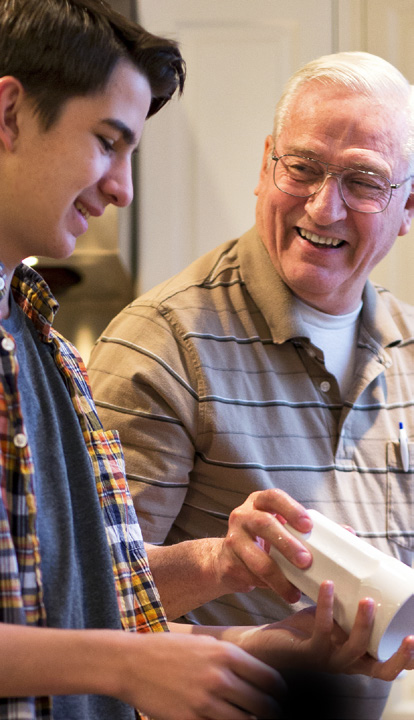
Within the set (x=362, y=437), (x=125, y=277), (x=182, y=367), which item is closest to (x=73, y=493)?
(x=182, y=367)

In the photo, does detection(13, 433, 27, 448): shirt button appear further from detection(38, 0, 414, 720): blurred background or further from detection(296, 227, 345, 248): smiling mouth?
detection(38, 0, 414, 720): blurred background

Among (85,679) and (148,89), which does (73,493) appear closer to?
(85,679)

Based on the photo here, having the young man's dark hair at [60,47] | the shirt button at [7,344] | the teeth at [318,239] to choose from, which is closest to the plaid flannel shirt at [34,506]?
the shirt button at [7,344]

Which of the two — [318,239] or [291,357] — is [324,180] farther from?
[291,357]

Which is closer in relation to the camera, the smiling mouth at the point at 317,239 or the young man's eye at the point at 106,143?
the young man's eye at the point at 106,143

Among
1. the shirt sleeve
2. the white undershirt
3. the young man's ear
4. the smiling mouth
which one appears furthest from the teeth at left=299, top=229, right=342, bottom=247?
the young man's ear

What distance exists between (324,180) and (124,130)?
621mm

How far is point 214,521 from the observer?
1.27 m

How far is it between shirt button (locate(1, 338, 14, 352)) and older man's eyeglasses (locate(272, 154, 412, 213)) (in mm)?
734

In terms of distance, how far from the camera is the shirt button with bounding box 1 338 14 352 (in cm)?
73

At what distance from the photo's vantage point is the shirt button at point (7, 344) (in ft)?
2.38

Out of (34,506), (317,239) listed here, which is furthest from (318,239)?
(34,506)

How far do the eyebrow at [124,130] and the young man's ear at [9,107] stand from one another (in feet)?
0.25

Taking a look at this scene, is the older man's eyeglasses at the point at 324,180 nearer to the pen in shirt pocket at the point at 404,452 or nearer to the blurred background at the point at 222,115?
the pen in shirt pocket at the point at 404,452
